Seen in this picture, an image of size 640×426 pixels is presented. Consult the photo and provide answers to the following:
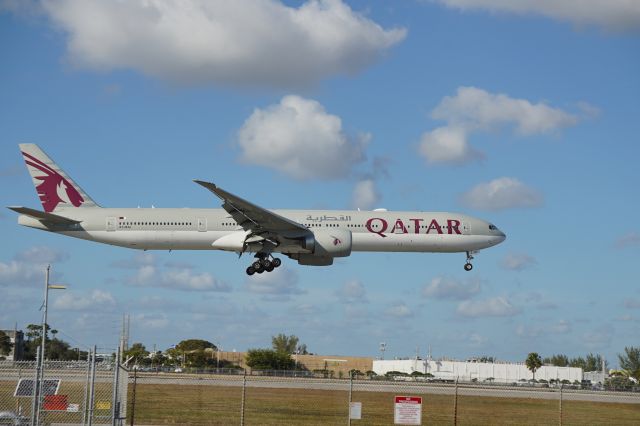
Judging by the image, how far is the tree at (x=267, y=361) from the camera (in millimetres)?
82537

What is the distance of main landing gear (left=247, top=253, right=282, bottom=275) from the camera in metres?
50.3

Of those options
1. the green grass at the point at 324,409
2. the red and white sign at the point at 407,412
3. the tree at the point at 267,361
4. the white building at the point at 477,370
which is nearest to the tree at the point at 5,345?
the tree at the point at 267,361

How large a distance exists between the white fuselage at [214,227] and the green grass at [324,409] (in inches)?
454

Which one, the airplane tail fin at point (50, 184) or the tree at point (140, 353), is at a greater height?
the airplane tail fin at point (50, 184)

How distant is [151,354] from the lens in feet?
345

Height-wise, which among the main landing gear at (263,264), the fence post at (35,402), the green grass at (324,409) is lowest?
the green grass at (324,409)

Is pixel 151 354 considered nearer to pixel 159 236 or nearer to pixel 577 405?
pixel 159 236

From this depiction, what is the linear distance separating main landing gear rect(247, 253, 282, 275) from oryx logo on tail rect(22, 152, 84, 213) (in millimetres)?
12660

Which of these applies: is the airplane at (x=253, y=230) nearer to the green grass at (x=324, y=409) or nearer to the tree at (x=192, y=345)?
the green grass at (x=324, y=409)

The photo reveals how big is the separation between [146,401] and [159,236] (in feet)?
61.7

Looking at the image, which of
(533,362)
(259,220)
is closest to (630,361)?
(533,362)

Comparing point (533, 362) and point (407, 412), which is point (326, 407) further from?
point (533, 362)

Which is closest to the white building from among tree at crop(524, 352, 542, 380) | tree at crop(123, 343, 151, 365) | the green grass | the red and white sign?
tree at crop(524, 352, 542, 380)

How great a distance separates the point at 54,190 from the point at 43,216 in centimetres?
539
